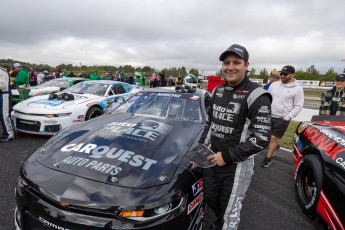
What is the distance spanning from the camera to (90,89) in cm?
604

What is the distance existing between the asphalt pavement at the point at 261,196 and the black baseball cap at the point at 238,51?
172 cm

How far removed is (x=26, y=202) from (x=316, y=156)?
2.86m

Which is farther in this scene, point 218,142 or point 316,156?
point 316,156

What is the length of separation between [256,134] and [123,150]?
1.11 meters

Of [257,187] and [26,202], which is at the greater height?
[26,202]

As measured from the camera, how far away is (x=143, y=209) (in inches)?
61.5

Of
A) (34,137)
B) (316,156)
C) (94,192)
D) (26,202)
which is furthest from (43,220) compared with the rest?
(34,137)

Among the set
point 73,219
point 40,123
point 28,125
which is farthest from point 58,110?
point 73,219

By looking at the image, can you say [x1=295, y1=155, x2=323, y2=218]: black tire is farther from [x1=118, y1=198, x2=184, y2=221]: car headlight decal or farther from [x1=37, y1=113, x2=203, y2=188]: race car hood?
[x1=118, y1=198, x2=184, y2=221]: car headlight decal

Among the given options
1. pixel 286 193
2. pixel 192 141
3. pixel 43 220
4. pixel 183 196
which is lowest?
pixel 286 193

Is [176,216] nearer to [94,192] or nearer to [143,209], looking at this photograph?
[143,209]

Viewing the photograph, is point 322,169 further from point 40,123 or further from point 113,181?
point 40,123

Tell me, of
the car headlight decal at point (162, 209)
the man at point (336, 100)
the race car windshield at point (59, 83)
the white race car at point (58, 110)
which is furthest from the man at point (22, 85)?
the man at point (336, 100)

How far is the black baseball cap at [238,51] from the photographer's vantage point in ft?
6.04
